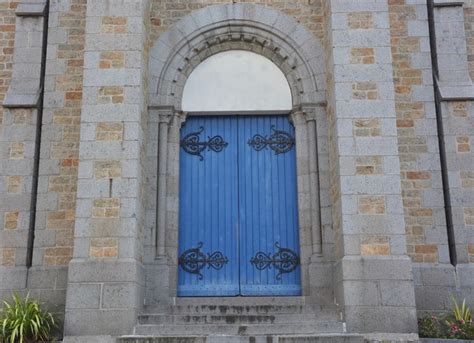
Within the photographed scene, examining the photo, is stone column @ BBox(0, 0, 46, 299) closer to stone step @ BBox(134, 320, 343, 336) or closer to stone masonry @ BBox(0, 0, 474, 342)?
stone masonry @ BBox(0, 0, 474, 342)

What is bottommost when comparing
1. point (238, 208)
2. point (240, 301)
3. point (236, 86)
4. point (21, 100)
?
point (240, 301)

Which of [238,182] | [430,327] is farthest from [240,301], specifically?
[430,327]

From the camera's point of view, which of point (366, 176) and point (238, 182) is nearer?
point (366, 176)

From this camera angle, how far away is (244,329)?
7.40 m

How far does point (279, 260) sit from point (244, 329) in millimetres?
1478

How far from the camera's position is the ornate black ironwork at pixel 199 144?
29.5ft

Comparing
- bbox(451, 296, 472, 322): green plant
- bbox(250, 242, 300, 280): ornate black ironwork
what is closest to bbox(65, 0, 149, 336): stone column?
bbox(250, 242, 300, 280): ornate black ironwork

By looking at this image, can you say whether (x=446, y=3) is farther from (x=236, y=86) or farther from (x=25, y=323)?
(x=25, y=323)

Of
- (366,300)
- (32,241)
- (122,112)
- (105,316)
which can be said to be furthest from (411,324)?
(32,241)

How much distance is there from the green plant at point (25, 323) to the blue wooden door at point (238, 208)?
1879 millimetres

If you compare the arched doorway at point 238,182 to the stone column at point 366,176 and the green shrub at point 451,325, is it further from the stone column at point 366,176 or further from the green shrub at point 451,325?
the green shrub at point 451,325

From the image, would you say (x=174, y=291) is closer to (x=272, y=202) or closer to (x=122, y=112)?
(x=272, y=202)

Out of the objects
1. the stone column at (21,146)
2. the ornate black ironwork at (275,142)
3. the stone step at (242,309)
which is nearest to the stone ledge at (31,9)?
the stone column at (21,146)

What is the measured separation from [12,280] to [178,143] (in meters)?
3.08
